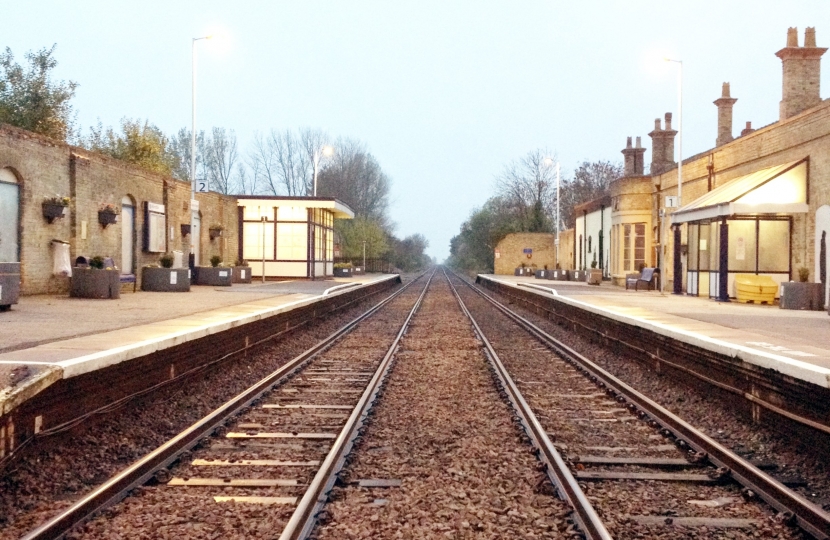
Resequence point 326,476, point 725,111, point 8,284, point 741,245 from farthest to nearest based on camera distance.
Answer: point 725,111 → point 741,245 → point 8,284 → point 326,476

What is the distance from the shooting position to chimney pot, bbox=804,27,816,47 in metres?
21.3

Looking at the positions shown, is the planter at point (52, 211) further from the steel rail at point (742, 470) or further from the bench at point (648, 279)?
the bench at point (648, 279)

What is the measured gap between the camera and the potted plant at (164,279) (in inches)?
922

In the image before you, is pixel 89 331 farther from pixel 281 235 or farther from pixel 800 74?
pixel 281 235

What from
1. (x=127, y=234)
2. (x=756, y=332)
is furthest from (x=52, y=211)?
(x=756, y=332)

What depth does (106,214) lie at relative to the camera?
831 inches

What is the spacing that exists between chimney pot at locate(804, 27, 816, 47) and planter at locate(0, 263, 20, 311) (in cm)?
1963

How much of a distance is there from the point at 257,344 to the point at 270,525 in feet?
30.0

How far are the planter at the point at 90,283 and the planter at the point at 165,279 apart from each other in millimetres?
4791

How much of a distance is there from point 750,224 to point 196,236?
1992 cm

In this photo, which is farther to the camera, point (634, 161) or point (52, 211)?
point (634, 161)

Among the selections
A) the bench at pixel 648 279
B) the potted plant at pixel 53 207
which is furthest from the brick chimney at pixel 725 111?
the potted plant at pixel 53 207

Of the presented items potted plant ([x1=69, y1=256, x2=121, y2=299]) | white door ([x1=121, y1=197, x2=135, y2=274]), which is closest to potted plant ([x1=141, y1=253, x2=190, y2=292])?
white door ([x1=121, y1=197, x2=135, y2=274])

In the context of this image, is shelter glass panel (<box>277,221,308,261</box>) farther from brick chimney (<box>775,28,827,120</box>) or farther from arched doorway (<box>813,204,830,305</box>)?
arched doorway (<box>813,204,830,305</box>)
